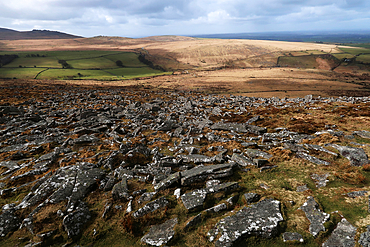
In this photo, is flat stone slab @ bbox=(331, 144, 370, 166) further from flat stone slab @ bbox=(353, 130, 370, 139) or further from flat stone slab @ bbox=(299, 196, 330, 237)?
flat stone slab @ bbox=(299, 196, 330, 237)

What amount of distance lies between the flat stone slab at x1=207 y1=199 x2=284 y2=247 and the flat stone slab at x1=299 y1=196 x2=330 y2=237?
4.01 feet

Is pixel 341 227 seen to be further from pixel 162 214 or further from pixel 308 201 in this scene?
pixel 162 214

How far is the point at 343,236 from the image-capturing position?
697 centimetres

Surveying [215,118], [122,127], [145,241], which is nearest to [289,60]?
[215,118]

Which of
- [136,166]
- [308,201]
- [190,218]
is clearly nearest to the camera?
[190,218]

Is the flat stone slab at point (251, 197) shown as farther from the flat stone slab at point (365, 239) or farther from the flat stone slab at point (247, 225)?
the flat stone slab at point (365, 239)

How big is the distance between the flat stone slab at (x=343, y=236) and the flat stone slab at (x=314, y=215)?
1.33ft

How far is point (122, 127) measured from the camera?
71.6 ft

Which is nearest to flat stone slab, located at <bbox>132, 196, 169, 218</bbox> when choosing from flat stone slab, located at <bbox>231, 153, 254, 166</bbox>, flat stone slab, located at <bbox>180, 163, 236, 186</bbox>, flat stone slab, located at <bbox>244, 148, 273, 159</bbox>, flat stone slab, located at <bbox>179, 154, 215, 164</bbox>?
flat stone slab, located at <bbox>180, 163, 236, 186</bbox>

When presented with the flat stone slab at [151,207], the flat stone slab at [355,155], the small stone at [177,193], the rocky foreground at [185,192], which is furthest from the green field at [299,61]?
the flat stone slab at [151,207]

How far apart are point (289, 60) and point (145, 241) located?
7235 inches

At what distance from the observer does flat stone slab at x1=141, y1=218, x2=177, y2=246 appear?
746cm

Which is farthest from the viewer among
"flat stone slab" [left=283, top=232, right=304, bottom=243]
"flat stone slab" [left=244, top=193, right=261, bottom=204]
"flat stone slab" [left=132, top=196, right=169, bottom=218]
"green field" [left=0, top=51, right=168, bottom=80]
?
"green field" [left=0, top=51, right=168, bottom=80]

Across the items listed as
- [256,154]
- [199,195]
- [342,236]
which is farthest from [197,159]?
[342,236]
